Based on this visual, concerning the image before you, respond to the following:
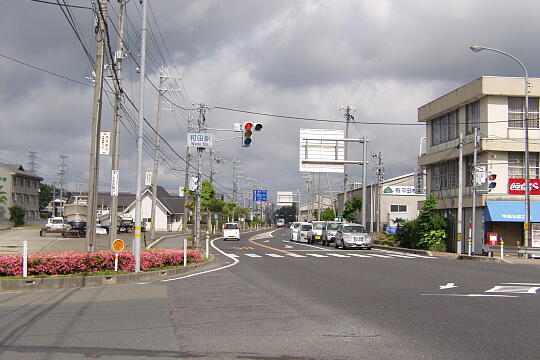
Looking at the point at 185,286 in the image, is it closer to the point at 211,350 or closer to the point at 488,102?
the point at 211,350

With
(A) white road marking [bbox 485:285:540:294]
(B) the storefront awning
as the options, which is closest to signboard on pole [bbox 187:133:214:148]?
(A) white road marking [bbox 485:285:540:294]

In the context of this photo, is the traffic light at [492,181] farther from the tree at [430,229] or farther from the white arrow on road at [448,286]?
the white arrow on road at [448,286]

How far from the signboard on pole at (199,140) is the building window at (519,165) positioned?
19.6 m

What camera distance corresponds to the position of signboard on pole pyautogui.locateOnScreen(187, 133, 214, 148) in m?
26.8

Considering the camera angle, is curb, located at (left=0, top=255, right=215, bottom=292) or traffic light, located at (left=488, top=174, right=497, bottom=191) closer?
curb, located at (left=0, top=255, right=215, bottom=292)

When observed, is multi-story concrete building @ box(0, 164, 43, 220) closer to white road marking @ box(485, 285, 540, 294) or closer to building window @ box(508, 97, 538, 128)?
building window @ box(508, 97, 538, 128)

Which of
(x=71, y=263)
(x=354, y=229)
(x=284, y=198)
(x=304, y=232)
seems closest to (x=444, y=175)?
(x=354, y=229)

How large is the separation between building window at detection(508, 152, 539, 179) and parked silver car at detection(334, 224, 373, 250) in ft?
34.3

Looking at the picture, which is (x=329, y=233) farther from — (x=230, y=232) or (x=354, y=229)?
(x=230, y=232)

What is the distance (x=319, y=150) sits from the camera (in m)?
41.1

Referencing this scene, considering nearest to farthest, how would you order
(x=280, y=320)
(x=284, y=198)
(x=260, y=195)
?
(x=280, y=320)
(x=260, y=195)
(x=284, y=198)

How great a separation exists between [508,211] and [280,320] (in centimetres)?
2754

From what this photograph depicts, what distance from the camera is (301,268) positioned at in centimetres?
2153

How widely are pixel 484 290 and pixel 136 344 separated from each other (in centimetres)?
946
